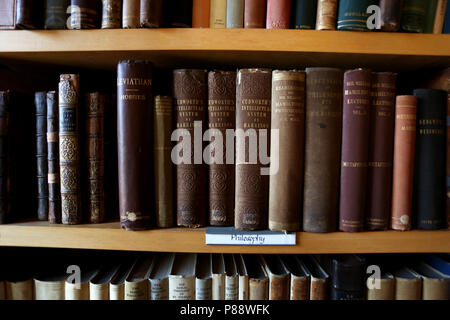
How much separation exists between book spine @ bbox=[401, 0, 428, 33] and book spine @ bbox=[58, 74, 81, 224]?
2.06 ft

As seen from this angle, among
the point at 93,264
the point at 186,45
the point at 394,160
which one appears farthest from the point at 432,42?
the point at 93,264

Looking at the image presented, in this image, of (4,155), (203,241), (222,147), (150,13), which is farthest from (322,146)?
(4,155)

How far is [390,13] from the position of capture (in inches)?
19.9

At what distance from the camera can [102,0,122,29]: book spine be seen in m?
0.52

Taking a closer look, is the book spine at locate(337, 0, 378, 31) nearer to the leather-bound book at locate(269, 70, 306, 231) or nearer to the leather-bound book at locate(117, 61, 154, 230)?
the leather-bound book at locate(269, 70, 306, 231)

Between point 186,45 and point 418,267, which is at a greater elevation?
point 186,45

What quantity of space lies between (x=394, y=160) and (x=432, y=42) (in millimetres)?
227

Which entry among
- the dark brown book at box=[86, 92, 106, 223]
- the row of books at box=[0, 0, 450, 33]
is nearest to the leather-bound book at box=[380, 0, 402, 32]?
the row of books at box=[0, 0, 450, 33]

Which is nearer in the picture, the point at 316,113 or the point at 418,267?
the point at 316,113

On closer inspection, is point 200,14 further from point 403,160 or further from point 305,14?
point 403,160

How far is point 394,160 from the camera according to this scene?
0.53m

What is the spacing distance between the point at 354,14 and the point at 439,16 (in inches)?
7.1

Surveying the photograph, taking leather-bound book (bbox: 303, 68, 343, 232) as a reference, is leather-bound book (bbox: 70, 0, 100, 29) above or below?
above
